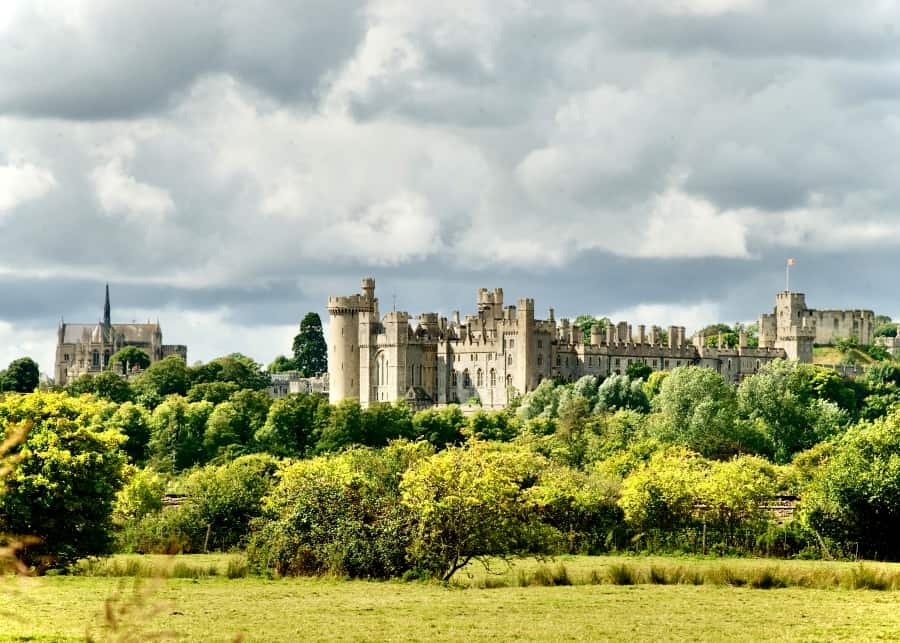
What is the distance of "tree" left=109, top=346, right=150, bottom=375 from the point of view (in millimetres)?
173125

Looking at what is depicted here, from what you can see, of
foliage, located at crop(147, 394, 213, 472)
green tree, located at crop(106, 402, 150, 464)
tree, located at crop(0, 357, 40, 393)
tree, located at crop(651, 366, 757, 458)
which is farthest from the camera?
tree, located at crop(0, 357, 40, 393)

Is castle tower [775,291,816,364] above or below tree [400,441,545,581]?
above

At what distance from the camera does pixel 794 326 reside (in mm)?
137375

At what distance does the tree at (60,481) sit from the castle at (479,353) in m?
77.7

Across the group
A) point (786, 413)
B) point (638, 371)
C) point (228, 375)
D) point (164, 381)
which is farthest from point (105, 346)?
point (786, 413)

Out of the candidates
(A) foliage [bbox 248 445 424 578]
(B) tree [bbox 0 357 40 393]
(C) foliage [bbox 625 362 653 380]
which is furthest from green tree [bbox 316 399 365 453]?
(B) tree [bbox 0 357 40 393]

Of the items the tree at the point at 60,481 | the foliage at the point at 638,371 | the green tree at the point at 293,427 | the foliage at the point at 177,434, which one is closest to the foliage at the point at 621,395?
the foliage at the point at 638,371

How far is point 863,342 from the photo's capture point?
162500mm

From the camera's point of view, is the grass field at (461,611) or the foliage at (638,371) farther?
the foliage at (638,371)

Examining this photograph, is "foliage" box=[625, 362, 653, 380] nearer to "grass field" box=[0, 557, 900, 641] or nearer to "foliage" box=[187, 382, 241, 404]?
"foliage" box=[187, 382, 241, 404]

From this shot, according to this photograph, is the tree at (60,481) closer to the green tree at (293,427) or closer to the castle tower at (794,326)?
the green tree at (293,427)

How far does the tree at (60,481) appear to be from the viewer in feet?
119

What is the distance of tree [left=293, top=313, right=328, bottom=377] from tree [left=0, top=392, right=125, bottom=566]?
128m

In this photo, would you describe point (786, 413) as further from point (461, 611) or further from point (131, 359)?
point (131, 359)
